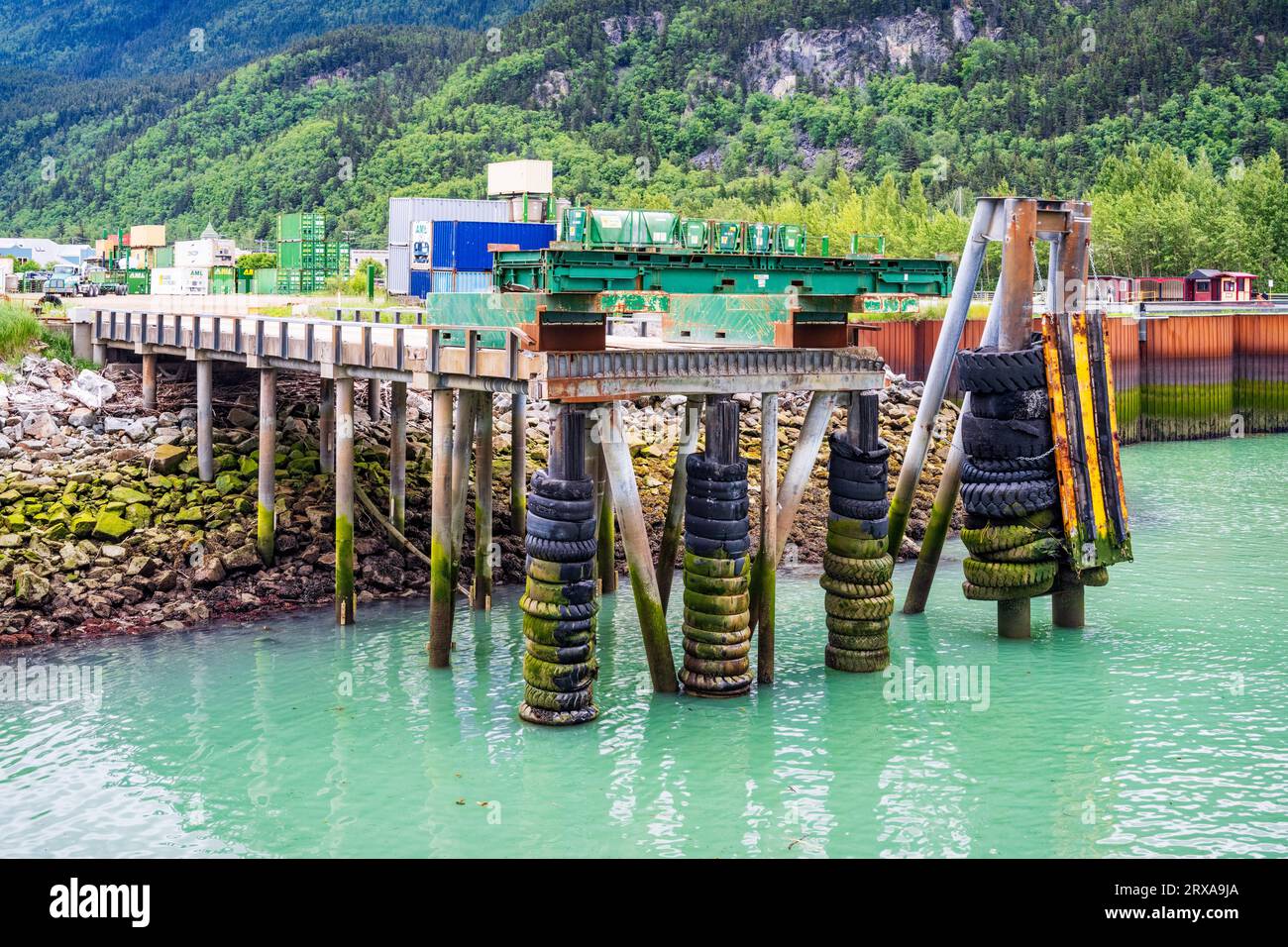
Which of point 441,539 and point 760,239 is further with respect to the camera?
point 441,539

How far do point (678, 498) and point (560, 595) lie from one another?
7.26 meters

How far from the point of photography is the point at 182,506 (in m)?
36.2

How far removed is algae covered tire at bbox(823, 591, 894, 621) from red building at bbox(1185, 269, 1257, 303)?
2602 inches

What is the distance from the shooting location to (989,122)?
197500mm

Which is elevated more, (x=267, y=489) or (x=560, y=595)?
(x=267, y=489)

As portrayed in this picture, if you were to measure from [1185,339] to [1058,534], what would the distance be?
4003 centimetres

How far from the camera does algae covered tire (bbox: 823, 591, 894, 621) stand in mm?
28062

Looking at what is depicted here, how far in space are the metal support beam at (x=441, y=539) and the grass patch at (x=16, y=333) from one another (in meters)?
20.9

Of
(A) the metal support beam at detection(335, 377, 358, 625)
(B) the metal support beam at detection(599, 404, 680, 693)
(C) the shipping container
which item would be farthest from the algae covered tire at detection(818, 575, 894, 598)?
(C) the shipping container

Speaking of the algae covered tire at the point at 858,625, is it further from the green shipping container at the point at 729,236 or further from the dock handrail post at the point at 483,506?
the dock handrail post at the point at 483,506

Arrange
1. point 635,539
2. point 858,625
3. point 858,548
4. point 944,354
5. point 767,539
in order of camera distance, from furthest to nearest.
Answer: point 944,354 < point 858,625 < point 858,548 < point 767,539 < point 635,539

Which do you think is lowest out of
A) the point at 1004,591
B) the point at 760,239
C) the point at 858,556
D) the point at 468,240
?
the point at 1004,591

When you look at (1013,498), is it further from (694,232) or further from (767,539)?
(694,232)

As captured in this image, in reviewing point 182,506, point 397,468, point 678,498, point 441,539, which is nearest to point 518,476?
point 397,468
